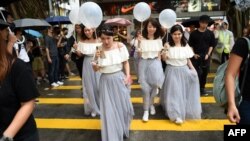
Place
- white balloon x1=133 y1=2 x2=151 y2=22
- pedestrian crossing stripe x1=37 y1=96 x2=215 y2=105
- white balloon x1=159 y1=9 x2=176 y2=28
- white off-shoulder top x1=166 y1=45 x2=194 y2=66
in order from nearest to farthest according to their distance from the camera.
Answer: white off-shoulder top x1=166 y1=45 x2=194 y2=66 → white balloon x1=159 y1=9 x2=176 y2=28 → white balloon x1=133 y1=2 x2=151 y2=22 → pedestrian crossing stripe x1=37 y1=96 x2=215 y2=105

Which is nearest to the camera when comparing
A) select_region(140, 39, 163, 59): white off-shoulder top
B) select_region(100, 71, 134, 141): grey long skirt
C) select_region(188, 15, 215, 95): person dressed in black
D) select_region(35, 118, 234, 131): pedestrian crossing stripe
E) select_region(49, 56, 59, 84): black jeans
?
select_region(100, 71, 134, 141): grey long skirt

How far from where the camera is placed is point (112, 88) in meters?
4.73

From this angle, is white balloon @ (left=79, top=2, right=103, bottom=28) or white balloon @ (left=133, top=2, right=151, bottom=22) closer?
white balloon @ (left=79, top=2, right=103, bottom=28)

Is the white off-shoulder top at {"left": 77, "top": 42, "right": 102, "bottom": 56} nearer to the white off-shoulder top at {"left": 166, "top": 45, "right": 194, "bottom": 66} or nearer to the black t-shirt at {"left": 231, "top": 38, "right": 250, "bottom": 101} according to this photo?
the white off-shoulder top at {"left": 166, "top": 45, "right": 194, "bottom": 66}

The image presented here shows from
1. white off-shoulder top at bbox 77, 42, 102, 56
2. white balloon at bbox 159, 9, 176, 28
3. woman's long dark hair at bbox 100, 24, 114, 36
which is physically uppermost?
white balloon at bbox 159, 9, 176, 28

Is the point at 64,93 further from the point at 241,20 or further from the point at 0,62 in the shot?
the point at 241,20

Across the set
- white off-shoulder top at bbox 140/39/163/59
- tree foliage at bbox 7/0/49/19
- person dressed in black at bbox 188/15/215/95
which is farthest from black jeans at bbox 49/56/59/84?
white off-shoulder top at bbox 140/39/163/59

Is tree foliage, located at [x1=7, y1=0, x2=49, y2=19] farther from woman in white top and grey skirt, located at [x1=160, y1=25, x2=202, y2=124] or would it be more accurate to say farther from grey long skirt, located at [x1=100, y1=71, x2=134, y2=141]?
grey long skirt, located at [x1=100, y1=71, x2=134, y2=141]

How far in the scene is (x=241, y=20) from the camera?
1503 cm

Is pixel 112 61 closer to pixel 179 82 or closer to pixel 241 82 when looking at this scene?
pixel 179 82

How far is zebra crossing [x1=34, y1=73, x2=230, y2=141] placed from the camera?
5.27m

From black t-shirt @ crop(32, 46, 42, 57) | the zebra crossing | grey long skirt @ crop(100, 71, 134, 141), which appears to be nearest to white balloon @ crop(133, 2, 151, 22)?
the zebra crossing

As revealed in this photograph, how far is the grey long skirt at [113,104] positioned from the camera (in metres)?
4.68

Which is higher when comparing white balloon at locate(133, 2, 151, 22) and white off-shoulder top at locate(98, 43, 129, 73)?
white balloon at locate(133, 2, 151, 22)
